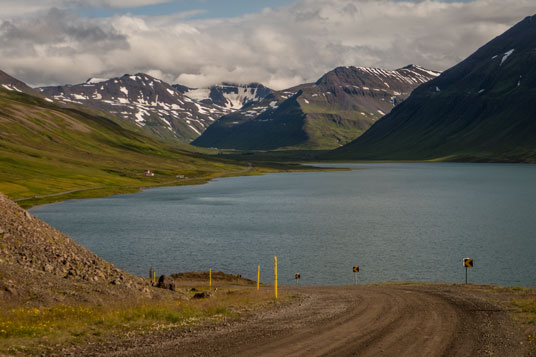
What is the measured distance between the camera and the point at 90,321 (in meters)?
23.9

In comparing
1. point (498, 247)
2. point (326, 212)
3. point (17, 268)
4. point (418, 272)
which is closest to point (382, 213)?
point (326, 212)

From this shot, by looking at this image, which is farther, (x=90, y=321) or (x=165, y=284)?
(x=165, y=284)

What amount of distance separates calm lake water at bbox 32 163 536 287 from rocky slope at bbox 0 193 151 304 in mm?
27843

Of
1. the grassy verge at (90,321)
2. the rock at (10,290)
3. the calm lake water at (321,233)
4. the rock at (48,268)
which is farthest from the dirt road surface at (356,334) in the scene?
the calm lake water at (321,233)

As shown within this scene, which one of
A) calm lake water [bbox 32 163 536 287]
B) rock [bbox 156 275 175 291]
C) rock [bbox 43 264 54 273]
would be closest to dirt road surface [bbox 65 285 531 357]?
rock [bbox 156 275 175 291]

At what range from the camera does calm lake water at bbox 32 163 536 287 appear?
64250 millimetres

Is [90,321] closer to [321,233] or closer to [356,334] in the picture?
[356,334]

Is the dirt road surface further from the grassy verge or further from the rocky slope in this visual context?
the rocky slope

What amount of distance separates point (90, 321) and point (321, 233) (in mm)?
72177

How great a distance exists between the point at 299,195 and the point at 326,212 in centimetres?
4415

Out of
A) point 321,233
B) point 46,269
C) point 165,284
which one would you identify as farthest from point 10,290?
point 321,233

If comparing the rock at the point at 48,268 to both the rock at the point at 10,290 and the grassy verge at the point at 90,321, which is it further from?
the grassy verge at the point at 90,321

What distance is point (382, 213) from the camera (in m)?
121

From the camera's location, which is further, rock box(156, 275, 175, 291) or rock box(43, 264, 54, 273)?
rock box(156, 275, 175, 291)
